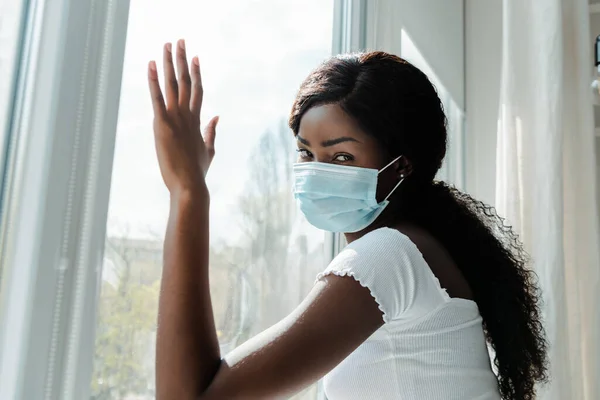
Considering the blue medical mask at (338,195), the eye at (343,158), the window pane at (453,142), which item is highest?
the window pane at (453,142)

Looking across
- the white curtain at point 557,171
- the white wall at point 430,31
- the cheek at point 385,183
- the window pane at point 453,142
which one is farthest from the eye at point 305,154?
the window pane at point 453,142

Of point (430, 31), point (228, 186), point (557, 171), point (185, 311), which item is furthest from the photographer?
point (430, 31)

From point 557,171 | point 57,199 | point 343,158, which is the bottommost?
point 57,199

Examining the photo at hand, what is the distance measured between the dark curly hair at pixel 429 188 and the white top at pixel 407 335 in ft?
0.41

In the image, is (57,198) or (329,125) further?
(329,125)

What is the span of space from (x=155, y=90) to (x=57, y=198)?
19cm

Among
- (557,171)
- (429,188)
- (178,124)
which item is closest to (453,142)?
(557,171)

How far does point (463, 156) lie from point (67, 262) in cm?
207

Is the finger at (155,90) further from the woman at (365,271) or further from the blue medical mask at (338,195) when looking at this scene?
the blue medical mask at (338,195)

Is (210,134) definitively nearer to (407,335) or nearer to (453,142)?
(407,335)

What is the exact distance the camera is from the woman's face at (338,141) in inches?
36.8

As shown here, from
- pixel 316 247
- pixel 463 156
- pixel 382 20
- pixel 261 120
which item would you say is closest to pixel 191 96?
pixel 261 120

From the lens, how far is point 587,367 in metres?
1.70

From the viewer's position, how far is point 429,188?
1.04 metres
